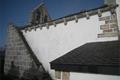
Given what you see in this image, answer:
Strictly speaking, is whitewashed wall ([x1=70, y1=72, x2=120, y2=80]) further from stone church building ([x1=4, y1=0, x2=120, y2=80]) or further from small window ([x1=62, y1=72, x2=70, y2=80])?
small window ([x1=62, y1=72, x2=70, y2=80])

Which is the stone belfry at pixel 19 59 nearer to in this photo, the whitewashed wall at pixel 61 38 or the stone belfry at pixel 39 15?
the whitewashed wall at pixel 61 38

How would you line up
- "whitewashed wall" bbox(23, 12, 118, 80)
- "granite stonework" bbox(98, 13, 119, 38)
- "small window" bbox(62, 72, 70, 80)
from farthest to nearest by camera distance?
1. "whitewashed wall" bbox(23, 12, 118, 80)
2. "granite stonework" bbox(98, 13, 119, 38)
3. "small window" bbox(62, 72, 70, 80)

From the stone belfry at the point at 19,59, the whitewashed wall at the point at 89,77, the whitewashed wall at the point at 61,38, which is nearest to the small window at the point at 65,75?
the whitewashed wall at the point at 89,77

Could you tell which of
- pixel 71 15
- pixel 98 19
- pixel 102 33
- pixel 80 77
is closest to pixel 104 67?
pixel 80 77

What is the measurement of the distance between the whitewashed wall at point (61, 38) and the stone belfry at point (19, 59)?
377 millimetres

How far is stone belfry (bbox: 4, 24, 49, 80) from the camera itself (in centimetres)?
719

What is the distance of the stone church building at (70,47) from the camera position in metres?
3.37

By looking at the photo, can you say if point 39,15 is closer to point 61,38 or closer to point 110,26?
point 61,38

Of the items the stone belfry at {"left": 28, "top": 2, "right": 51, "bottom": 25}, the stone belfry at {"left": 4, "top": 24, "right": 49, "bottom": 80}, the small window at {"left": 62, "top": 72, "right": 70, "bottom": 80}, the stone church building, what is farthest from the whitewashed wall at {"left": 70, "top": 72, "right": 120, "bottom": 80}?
the stone belfry at {"left": 28, "top": 2, "right": 51, "bottom": 25}

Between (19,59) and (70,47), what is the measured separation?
11.1 ft

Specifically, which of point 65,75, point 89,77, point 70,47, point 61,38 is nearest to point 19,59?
point 61,38

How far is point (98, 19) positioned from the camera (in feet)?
17.1

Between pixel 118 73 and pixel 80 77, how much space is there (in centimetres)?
94

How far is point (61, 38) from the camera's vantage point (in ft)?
21.8
